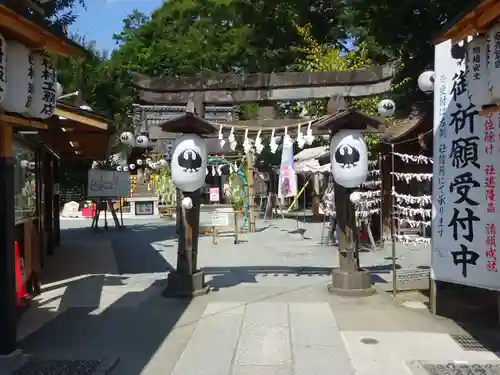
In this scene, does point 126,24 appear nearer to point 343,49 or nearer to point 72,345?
point 343,49

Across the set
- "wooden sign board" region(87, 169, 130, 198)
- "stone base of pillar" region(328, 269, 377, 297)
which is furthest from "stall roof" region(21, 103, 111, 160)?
"stone base of pillar" region(328, 269, 377, 297)

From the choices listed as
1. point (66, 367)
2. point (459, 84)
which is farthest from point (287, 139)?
point (66, 367)

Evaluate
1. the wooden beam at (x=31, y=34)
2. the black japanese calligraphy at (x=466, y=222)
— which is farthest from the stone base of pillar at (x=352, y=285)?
the wooden beam at (x=31, y=34)

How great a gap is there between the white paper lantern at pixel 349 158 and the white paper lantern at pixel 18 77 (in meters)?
5.24

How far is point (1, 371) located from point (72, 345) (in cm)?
117

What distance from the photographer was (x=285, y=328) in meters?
7.29

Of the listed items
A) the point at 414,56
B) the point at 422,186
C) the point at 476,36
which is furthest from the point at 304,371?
the point at 414,56

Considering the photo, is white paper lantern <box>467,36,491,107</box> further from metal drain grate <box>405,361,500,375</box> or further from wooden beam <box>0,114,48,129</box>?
wooden beam <box>0,114,48,129</box>

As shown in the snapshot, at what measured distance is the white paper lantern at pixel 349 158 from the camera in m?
9.08

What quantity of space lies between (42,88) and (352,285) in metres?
6.01

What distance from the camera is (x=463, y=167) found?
721 cm

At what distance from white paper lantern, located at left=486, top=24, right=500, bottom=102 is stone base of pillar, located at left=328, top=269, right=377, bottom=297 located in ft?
14.8

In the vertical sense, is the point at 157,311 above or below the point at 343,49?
below

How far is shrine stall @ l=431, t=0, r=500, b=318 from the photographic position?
21.9 feet
